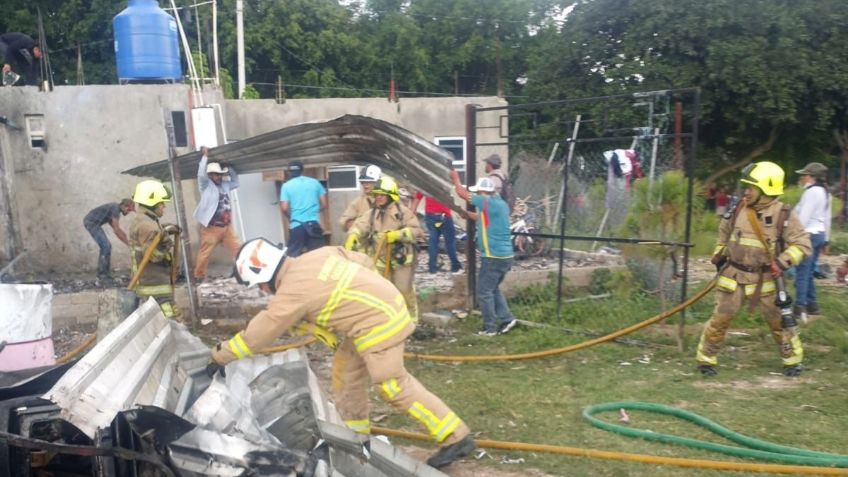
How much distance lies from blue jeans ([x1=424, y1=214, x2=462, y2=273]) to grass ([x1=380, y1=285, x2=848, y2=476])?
2149 millimetres

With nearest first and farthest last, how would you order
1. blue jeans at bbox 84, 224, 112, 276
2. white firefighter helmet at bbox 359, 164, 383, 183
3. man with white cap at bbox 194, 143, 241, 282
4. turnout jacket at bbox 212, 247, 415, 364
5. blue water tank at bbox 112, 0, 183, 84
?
turnout jacket at bbox 212, 247, 415, 364 → white firefighter helmet at bbox 359, 164, 383, 183 → man with white cap at bbox 194, 143, 241, 282 → blue jeans at bbox 84, 224, 112, 276 → blue water tank at bbox 112, 0, 183, 84

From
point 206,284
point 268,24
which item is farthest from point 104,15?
point 206,284

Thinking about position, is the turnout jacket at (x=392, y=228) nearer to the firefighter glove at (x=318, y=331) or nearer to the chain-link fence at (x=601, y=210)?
the chain-link fence at (x=601, y=210)

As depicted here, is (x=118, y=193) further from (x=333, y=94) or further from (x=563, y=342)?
(x=333, y=94)

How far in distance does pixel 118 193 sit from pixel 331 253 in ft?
27.4

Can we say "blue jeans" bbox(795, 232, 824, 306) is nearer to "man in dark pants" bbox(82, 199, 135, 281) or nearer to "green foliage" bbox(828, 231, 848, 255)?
"green foliage" bbox(828, 231, 848, 255)

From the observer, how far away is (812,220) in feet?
28.8

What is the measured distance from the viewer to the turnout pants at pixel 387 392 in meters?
4.77

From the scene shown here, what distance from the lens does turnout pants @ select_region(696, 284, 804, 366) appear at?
22.1 feet

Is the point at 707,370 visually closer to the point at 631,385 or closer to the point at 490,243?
the point at 631,385

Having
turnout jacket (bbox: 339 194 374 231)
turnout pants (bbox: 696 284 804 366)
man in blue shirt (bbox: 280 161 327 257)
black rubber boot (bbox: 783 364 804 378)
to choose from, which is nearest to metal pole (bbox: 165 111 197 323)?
man in blue shirt (bbox: 280 161 327 257)

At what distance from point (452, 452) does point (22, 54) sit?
10.4 meters

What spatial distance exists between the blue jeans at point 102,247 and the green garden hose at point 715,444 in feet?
24.7

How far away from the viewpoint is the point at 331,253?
4.84 meters
